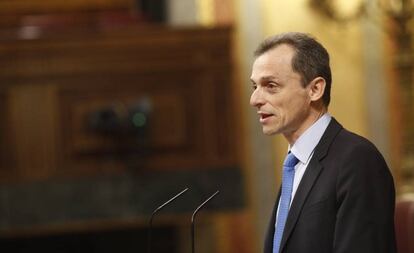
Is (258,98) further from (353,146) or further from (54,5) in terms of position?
(54,5)

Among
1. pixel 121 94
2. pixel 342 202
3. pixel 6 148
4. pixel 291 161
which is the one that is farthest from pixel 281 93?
pixel 6 148

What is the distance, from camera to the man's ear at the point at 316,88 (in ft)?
5.59

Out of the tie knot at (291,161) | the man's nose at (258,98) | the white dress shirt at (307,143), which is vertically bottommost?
the tie knot at (291,161)

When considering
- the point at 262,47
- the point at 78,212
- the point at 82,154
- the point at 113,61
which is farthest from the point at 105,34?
the point at 262,47

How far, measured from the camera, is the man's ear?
170 cm

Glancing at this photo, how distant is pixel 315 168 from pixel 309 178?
23 millimetres

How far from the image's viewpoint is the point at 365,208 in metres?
1.53

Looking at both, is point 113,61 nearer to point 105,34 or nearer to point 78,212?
point 105,34

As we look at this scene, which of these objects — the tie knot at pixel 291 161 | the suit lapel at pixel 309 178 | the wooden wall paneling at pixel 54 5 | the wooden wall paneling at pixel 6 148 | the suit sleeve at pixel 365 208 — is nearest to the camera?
the suit sleeve at pixel 365 208

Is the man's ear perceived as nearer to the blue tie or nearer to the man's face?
the man's face

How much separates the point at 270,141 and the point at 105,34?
1.15 meters

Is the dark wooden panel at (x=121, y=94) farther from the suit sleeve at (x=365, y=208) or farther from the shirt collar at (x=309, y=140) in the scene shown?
the suit sleeve at (x=365, y=208)

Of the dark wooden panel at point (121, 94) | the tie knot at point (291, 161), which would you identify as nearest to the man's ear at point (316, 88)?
the tie knot at point (291, 161)

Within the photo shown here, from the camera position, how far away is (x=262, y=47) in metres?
1.75
